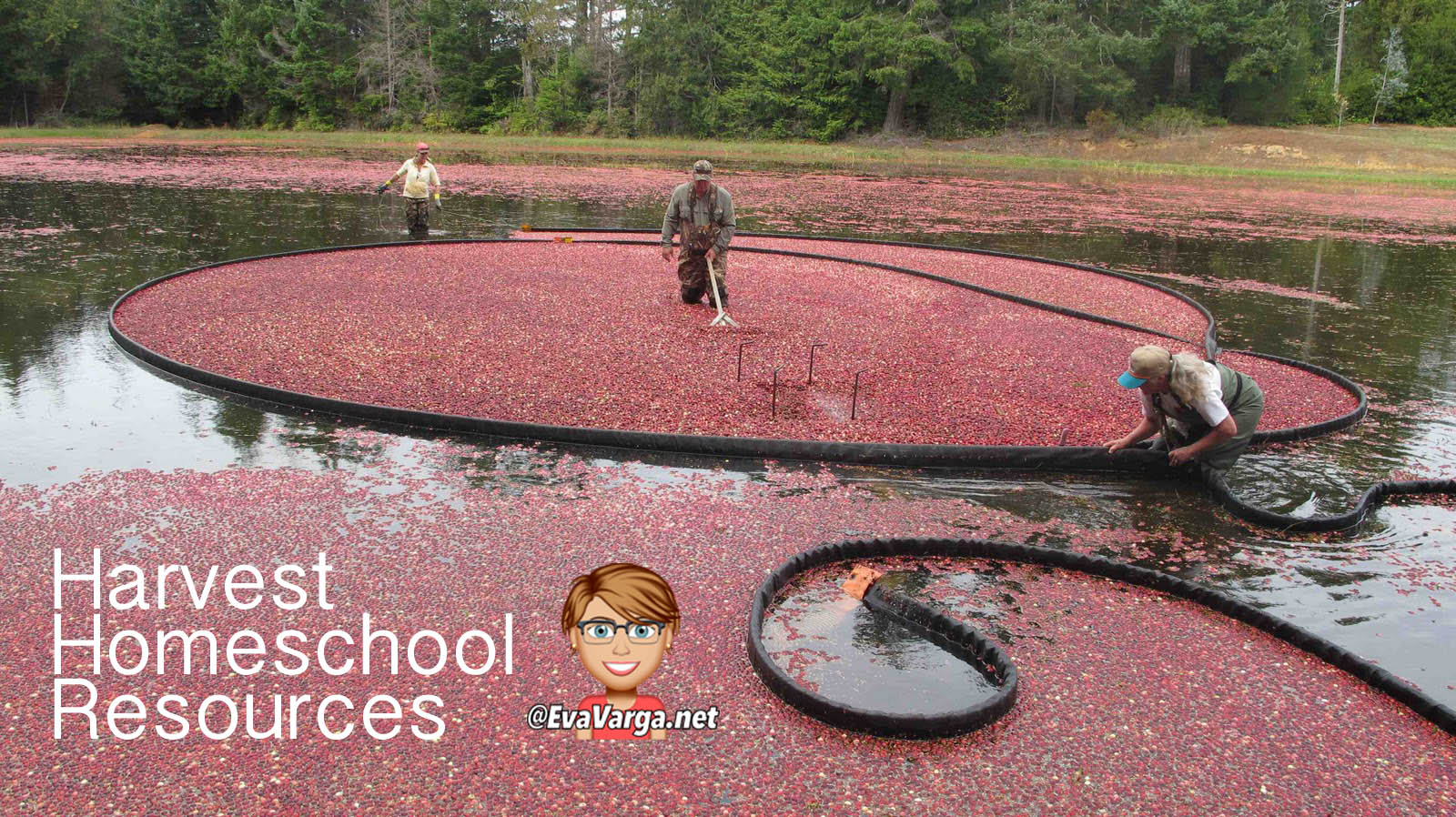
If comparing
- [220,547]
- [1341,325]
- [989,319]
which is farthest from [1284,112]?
[220,547]

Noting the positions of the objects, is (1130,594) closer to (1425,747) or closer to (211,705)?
(1425,747)

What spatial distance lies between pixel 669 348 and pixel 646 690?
4679 millimetres

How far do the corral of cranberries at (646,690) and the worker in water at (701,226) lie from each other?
4.44 metres

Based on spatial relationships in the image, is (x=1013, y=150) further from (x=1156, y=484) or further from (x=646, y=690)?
(x=646, y=690)

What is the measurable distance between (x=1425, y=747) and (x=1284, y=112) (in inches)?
1982

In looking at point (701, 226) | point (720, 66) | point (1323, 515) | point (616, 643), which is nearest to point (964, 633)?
point (616, 643)

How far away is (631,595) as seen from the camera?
113 inches

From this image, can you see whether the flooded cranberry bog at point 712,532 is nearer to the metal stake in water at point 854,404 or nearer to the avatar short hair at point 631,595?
the metal stake in water at point 854,404

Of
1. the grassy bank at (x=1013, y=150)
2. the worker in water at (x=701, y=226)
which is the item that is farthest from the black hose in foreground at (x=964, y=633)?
the grassy bank at (x=1013, y=150)

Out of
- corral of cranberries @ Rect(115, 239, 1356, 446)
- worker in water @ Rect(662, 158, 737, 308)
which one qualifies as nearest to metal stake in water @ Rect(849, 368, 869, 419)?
corral of cranberries @ Rect(115, 239, 1356, 446)

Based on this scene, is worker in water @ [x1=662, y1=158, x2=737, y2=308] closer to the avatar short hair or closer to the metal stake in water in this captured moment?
the metal stake in water

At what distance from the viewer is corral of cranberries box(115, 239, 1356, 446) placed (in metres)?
6.50

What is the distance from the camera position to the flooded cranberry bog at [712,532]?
3.02 meters

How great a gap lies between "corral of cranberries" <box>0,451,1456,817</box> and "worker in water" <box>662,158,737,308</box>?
444 cm
